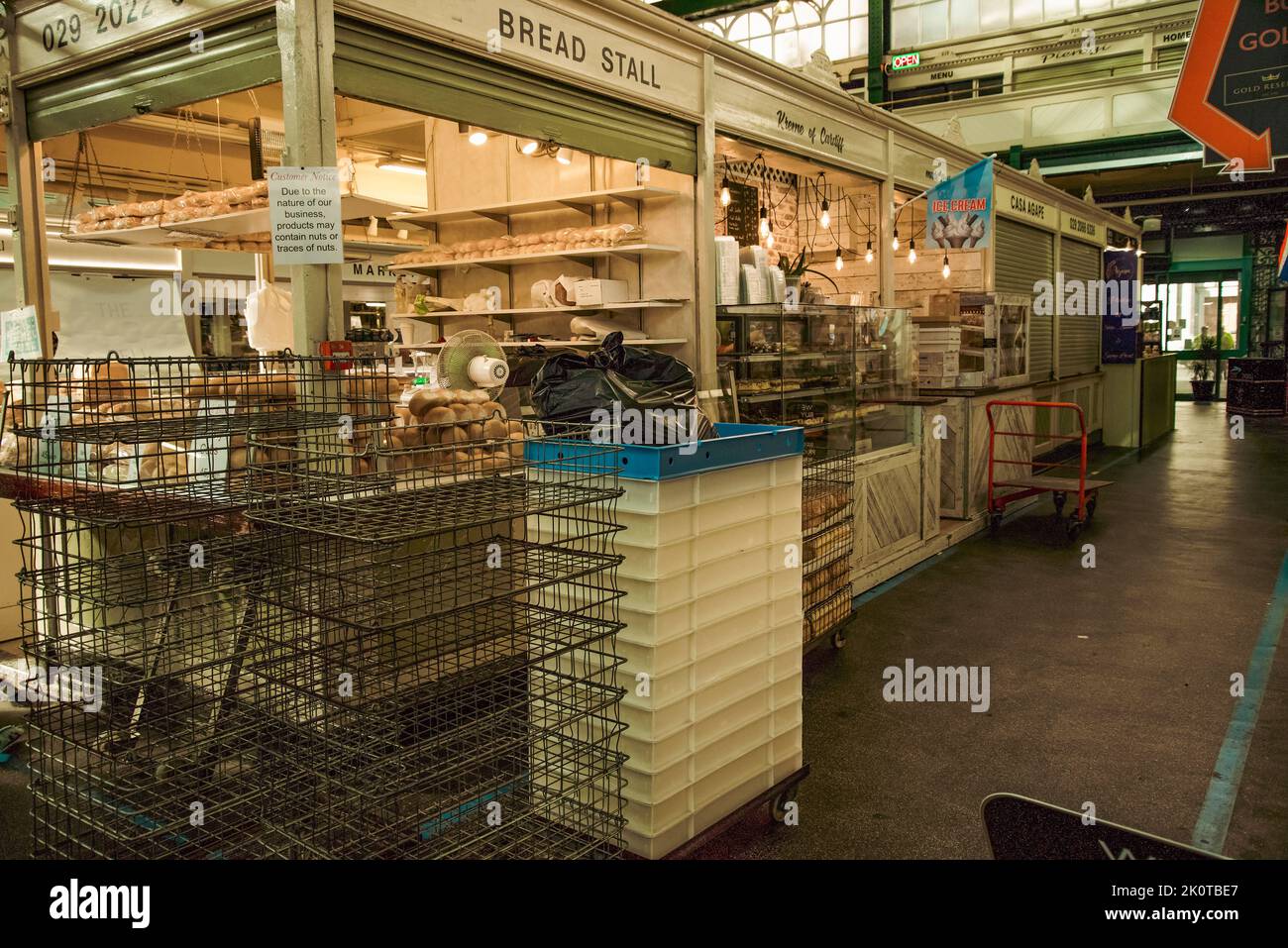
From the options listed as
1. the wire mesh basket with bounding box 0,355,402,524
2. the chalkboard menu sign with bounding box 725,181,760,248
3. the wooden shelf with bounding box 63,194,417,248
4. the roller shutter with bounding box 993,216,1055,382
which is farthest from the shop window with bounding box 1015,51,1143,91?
the wire mesh basket with bounding box 0,355,402,524

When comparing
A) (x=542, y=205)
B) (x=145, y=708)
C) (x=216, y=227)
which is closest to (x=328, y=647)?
(x=145, y=708)

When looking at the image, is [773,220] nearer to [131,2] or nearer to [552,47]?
[552,47]

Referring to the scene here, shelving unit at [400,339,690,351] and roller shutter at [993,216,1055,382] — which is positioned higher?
roller shutter at [993,216,1055,382]

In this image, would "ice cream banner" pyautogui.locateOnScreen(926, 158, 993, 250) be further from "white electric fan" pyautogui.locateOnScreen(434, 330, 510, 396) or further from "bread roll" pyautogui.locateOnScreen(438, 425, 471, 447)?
"bread roll" pyautogui.locateOnScreen(438, 425, 471, 447)

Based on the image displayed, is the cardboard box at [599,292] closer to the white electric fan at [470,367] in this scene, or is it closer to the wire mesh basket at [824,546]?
the white electric fan at [470,367]

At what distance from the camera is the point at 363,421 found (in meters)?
3.07

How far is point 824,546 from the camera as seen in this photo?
5.13 meters

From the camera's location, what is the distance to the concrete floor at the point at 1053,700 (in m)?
3.52

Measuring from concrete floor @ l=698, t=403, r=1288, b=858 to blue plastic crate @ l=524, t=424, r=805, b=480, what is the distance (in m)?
1.33

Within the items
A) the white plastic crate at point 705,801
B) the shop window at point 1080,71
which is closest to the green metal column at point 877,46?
the shop window at point 1080,71

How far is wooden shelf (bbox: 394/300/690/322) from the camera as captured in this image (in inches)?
239

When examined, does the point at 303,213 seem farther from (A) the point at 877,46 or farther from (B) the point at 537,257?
(A) the point at 877,46

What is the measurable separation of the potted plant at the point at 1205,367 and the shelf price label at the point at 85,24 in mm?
24658
